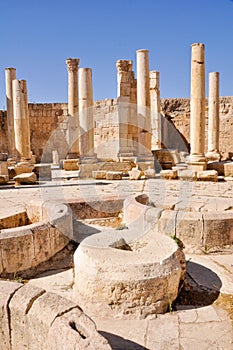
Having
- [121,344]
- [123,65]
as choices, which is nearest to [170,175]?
[123,65]

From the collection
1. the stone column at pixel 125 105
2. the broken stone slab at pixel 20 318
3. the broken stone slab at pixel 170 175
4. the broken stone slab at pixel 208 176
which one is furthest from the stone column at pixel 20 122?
the broken stone slab at pixel 20 318

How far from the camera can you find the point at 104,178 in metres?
14.2

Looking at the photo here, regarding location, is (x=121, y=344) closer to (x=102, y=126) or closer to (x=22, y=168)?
(x=22, y=168)

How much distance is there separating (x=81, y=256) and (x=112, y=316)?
897 millimetres

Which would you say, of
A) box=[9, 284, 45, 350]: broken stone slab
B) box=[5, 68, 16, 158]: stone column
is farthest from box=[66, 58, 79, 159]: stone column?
box=[9, 284, 45, 350]: broken stone slab

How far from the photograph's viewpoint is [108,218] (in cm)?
833

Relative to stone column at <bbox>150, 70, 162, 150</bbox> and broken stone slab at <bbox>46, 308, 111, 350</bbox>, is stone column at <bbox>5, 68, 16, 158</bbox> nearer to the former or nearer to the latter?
stone column at <bbox>150, 70, 162, 150</bbox>

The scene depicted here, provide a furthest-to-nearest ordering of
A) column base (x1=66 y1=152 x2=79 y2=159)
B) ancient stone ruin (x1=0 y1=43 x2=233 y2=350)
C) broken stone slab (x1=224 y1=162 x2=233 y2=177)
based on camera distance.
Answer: column base (x1=66 y1=152 x2=79 y2=159), broken stone slab (x1=224 y1=162 x2=233 y2=177), ancient stone ruin (x1=0 y1=43 x2=233 y2=350)

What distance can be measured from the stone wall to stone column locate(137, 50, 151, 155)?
5550mm

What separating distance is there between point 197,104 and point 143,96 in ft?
9.64

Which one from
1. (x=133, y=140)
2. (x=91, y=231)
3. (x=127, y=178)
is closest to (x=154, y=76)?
(x=133, y=140)

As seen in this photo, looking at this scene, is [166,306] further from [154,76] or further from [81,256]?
[154,76]

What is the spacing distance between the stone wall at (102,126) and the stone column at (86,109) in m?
5.25

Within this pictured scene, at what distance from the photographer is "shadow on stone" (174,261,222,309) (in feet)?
14.3
